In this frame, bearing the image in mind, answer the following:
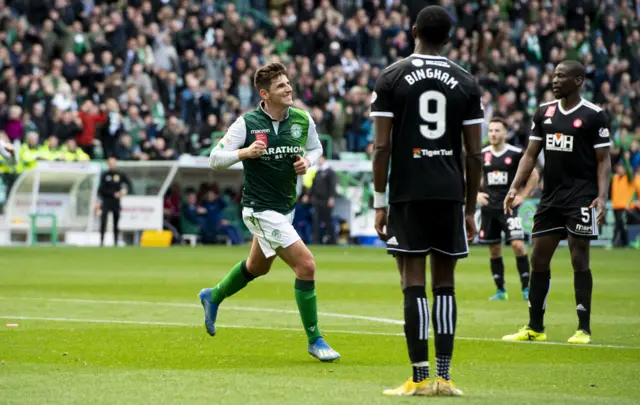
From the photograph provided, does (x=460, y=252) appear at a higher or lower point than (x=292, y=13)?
lower

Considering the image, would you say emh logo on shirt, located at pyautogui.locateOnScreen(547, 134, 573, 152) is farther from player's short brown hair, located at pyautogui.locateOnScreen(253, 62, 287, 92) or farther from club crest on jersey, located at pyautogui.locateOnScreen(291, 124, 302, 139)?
player's short brown hair, located at pyautogui.locateOnScreen(253, 62, 287, 92)

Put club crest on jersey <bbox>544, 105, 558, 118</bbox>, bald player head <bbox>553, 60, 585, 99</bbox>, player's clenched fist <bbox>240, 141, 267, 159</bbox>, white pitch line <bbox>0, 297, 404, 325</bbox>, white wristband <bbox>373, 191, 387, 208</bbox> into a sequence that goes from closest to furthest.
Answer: white wristband <bbox>373, 191, 387, 208</bbox> < player's clenched fist <bbox>240, 141, 267, 159</bbox> < bald player head <bbox>553, 60, 585, 99</bbox> < club crest on jersey <bbox>544, 105, 558, 118</bbox> < white pitch line <bbox>0, 297, 404, 325</bbox>

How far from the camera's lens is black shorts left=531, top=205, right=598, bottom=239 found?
1134 cm

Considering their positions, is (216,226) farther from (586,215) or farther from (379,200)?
(379,200)

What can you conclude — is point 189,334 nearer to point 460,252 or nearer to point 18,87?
point 460,252

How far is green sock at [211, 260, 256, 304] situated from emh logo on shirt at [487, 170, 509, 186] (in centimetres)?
714

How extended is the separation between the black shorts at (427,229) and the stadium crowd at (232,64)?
23.3 metres

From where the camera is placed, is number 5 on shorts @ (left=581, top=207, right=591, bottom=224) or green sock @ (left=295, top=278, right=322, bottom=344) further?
number 5 on shorts @ (left=581, top=207, right=591, bottom=224)

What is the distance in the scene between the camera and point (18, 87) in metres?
30.9

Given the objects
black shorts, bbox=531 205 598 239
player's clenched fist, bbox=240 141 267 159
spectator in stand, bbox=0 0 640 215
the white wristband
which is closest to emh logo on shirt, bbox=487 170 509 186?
black shorts, bbox=531 205 598 239

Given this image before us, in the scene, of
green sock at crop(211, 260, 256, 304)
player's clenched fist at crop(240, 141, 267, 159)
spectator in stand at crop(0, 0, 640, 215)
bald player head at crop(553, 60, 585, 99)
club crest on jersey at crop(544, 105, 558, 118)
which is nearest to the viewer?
player's clenched fist at crop(240, 141, 267, 159)

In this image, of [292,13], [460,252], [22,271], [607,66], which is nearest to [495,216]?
[22,271]

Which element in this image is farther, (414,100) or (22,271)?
(22,271)

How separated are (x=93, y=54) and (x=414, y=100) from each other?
84.5 ft
